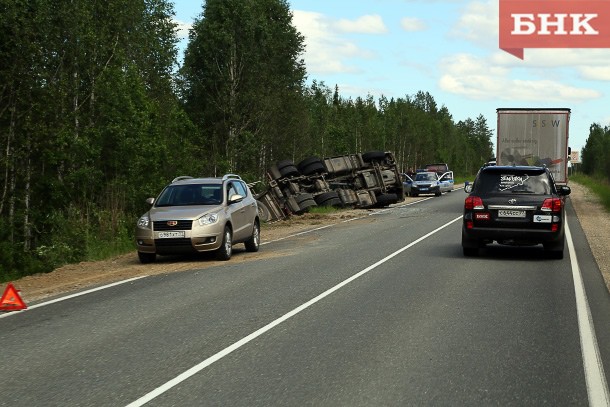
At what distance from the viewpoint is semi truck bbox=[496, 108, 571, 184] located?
105 feet

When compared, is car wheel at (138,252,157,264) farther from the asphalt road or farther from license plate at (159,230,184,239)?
the asphalt road

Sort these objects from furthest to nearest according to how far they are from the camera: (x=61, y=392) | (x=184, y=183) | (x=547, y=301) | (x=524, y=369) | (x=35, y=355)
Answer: (x=184, y=183), (x=547, y=301), (x=35, y=355), (x=524, y=369), (x=61, y=392)

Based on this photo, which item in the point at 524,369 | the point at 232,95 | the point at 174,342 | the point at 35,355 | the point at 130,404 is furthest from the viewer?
the point at 232,95

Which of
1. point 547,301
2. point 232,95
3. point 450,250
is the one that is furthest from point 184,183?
point 232,95

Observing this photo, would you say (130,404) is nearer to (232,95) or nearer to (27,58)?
(27,58)

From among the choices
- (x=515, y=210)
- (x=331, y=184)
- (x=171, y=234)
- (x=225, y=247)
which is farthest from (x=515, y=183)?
(x=331, y=184)

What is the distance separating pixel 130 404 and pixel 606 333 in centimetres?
526

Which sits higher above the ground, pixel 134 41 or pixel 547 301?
pixel 134 41

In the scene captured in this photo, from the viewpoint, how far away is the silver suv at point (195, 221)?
55.5 feet

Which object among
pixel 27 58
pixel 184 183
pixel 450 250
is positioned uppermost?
pixel 27 58

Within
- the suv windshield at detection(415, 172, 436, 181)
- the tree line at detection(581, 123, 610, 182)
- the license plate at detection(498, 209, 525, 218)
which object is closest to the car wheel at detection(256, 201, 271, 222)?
the license plate at detection(498, 209, 525, 218)

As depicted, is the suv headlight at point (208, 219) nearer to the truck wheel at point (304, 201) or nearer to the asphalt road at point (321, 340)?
the asphalt road at point (321, 340)

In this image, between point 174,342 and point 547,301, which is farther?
point 547,301

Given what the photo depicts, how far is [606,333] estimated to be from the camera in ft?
30.5
